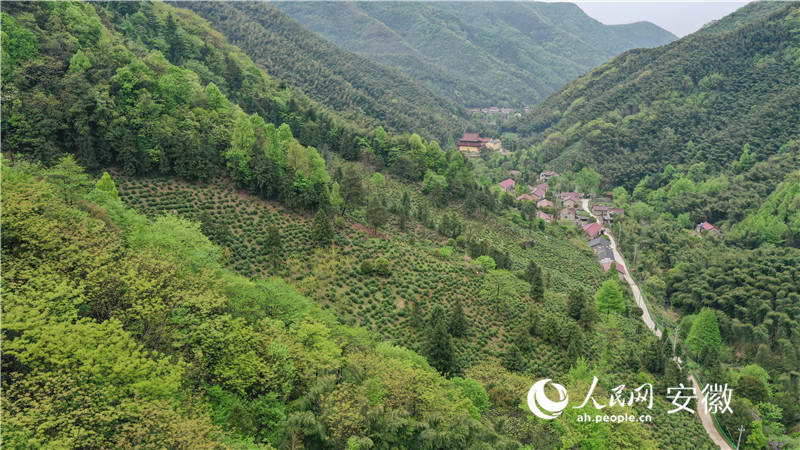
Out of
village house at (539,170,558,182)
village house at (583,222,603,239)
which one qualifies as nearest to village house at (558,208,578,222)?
village house at (583,222,603,239)

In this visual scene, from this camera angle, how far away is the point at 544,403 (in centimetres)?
Result: 2353

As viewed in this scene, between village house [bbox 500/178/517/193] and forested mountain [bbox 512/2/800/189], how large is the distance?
20872 millimetres

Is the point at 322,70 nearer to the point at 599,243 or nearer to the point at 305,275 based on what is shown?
the point at 599,243

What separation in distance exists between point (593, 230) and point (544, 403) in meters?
66.9

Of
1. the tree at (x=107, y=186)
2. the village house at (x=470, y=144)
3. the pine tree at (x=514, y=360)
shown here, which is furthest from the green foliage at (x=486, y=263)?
the village house at (x=470, y=144)

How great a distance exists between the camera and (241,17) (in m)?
103

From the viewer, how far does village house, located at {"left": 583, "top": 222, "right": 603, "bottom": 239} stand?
270ft

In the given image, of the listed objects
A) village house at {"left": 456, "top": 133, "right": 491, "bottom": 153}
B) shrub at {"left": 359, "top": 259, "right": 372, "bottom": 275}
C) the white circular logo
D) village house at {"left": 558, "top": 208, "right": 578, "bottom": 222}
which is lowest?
village house at {"left": 456, "top": 133, "right": 491, "bottom": 153}

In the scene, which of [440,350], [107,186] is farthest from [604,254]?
[107,186]

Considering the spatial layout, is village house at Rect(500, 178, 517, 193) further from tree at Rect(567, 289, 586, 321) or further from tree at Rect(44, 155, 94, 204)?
tree at Rect(44, 155, 94, 204)

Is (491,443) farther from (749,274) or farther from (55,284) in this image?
(749,274)

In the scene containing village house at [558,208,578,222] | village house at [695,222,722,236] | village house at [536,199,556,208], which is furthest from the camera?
village house at [536,199,556,208]

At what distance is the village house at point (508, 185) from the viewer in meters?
102

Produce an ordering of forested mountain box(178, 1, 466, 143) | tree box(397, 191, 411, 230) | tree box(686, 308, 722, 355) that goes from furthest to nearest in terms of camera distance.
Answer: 1. forested mountain box(178, 1, 466, 143)
2. tree box(686, 308, 722, 355)
3. tree box(397, 191, 411, 230)
